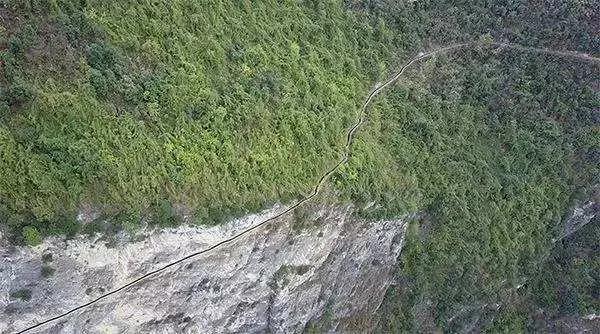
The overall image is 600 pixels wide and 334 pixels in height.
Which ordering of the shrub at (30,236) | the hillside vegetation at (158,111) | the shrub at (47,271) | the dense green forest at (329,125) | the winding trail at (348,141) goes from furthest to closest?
the winding trail at (348,141), the dense green forest at (329,125), the shrub at (47,271), the hillside vegetation at (158,111), the shrub at (30,236)

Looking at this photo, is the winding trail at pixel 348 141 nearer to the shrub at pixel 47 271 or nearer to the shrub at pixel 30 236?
the shrub at pixel 47 271

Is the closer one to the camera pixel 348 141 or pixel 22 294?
pixel 22 294

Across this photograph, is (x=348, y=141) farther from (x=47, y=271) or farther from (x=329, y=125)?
(x=47, y=271)

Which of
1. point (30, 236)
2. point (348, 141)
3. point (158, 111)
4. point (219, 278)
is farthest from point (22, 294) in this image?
point (348, 141)

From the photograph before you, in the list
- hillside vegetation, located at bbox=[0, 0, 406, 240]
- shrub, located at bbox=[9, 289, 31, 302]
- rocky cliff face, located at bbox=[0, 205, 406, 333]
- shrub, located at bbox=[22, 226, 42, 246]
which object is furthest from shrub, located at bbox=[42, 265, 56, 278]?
hillside vegetation, located at bbox=[0, 0, 406, 240]

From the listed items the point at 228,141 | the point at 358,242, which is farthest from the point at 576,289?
the point at 228,141

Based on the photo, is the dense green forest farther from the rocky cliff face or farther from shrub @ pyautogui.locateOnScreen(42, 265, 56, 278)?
shrub @ pyautogui.locateOnScreen(42, 265, 56, 278)

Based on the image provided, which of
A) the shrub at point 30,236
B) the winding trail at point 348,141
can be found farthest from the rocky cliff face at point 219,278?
the shrub at point 30,236

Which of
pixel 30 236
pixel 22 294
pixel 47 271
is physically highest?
pixel 30 236
